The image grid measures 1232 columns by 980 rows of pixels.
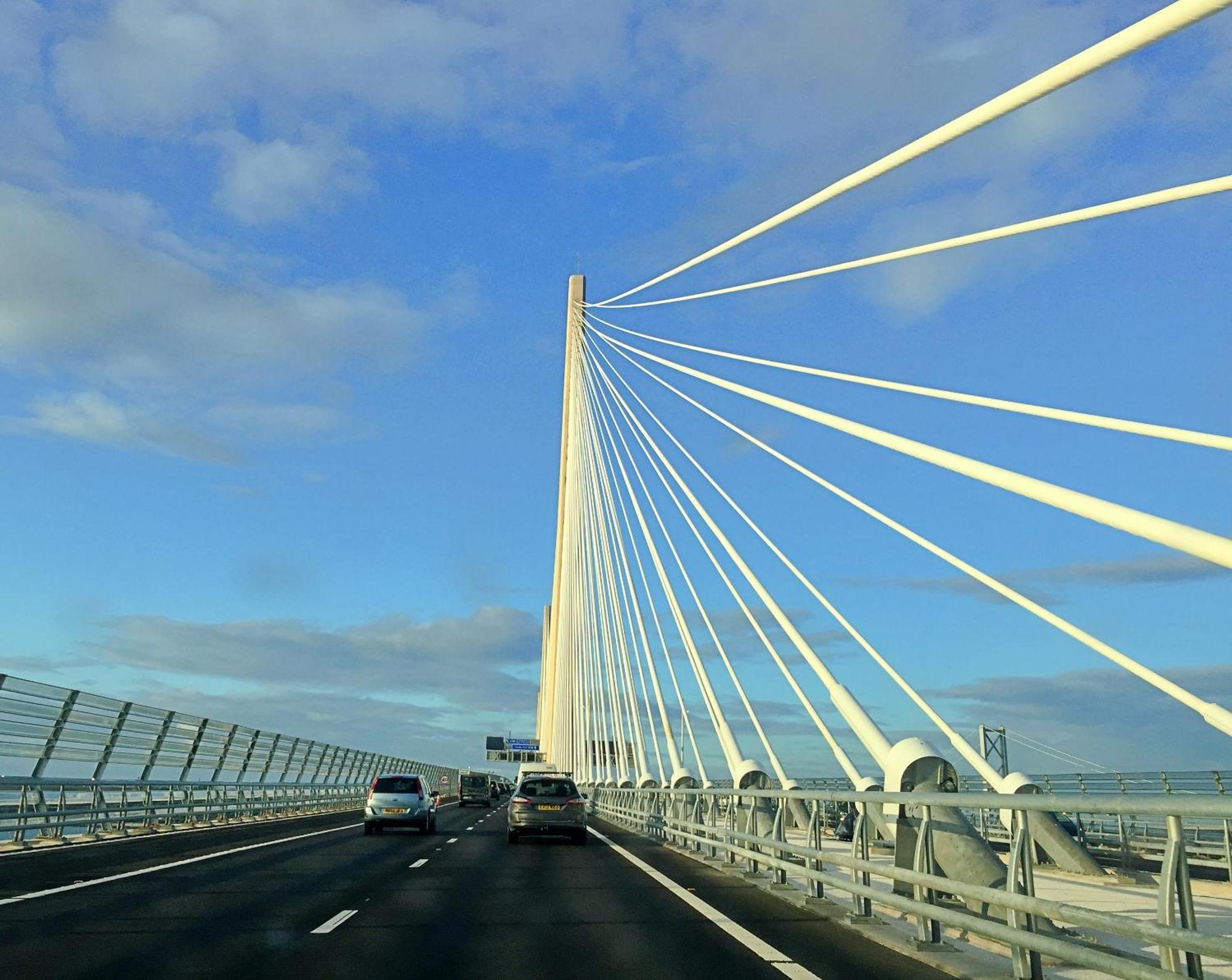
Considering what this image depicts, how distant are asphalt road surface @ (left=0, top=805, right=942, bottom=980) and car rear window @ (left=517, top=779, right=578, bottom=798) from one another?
6977 mm

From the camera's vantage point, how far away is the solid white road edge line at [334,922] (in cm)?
1068

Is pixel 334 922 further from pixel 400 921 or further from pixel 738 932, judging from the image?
pixel 738 932

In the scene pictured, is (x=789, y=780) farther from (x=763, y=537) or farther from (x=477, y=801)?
(x=477, y=801)

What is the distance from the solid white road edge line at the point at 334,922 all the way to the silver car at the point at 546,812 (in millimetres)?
14991

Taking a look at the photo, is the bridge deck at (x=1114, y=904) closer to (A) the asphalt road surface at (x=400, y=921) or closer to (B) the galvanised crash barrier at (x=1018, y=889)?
(B) the galvanised crash barrier at (x=1018, y=889)

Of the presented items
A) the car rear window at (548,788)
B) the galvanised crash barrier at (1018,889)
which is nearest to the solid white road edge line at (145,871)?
the car rear window at (548,788)

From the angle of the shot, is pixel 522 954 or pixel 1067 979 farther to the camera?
pixel 522 954

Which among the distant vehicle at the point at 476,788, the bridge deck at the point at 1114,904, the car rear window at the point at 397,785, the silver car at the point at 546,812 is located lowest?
the bridge deck at the point at 1114,904

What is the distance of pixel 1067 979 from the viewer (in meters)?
8.14

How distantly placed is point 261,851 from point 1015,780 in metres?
12.1

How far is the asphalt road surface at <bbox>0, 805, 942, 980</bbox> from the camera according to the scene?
8.65 metres

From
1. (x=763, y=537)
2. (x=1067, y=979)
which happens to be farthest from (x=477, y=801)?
(x=1067, y=979)

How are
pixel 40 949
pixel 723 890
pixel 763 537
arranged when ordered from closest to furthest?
pixel 40 949 < pixel 723 890 < pixel 763 537

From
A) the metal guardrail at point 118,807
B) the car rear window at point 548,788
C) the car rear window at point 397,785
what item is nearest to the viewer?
the metal guardrail at point 118,807
